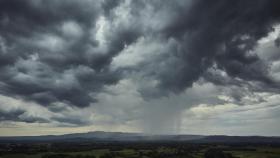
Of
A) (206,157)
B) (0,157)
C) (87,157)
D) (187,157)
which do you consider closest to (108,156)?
(87,157)

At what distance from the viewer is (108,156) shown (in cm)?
17650

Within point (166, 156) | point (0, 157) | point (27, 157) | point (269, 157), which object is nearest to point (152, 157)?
point (166, 156)

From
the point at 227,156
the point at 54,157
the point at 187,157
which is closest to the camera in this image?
the point at 227,156

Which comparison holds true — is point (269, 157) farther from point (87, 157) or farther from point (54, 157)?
point (54, 157)

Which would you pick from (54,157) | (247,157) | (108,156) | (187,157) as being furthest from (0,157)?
(247,157)

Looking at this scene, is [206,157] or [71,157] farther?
[71,157]

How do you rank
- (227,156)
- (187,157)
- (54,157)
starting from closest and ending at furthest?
(227,156) → (187,157) → (54,157)

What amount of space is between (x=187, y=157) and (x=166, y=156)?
2079 centimetres

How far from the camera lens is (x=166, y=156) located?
18312 centimetres

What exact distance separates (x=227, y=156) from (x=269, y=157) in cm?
2572

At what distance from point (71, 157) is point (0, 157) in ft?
163

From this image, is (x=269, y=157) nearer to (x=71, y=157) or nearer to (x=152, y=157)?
(x=152, y=157)

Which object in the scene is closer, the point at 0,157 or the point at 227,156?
the point at 227,156

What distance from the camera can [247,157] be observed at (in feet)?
543
